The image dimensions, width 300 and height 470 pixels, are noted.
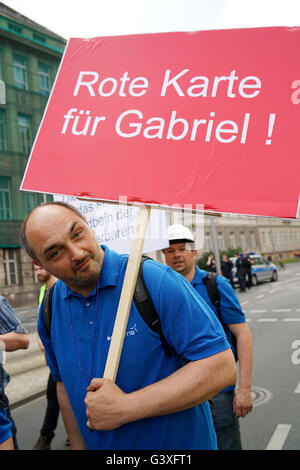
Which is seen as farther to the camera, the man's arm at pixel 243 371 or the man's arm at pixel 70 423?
the man's arm at pixel 243 371

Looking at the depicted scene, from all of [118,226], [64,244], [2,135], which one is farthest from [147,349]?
[2,135]

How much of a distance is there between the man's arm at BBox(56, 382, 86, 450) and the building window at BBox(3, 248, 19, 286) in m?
25.3

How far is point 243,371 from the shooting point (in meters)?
2.72

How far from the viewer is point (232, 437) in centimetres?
262

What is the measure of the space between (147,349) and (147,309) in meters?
0.13

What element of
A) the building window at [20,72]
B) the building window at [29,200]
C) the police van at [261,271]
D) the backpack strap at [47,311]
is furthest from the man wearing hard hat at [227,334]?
the building window at [20,72]

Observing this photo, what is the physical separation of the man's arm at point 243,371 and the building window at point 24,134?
25286 millimetres

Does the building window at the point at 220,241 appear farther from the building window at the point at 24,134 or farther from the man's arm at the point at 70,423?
the man's arm at the point at 70,423

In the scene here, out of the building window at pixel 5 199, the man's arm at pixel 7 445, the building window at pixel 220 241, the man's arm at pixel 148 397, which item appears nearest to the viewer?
the man's arm at pixel 148 397

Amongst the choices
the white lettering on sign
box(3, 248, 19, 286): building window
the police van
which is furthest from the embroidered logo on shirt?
box(3, 248, 19, 286): building window

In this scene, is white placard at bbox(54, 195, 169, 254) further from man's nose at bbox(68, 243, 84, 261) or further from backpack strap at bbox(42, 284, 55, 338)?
man's nose at bbox(68, 243, 84, 261)

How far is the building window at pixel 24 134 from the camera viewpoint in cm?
2620
